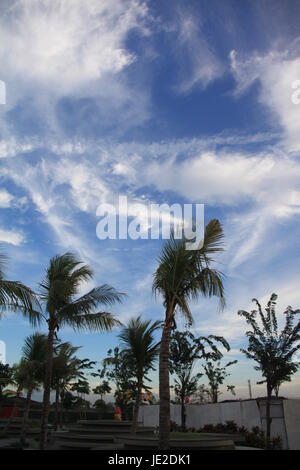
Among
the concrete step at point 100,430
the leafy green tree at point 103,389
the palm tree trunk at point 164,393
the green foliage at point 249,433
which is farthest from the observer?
the leafy green tree at point 103,389

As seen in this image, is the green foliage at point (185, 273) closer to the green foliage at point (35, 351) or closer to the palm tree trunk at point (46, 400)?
the palm tree trunk at point (46, 400)

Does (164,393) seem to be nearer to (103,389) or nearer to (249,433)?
(249,433)

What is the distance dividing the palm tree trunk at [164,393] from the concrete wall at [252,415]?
12491 mm

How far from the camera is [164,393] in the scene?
328 inches

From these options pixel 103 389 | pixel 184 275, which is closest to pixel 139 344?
pixel 184 275

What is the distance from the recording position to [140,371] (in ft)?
50.0

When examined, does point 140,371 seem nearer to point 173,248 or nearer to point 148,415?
point 173,248

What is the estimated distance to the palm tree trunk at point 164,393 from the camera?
26.1 ft

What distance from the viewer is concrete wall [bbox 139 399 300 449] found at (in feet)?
59.8

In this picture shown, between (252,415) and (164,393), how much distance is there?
46.8 feet

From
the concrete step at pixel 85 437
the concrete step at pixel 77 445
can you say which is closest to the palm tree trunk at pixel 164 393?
the concrete step at pixel 77 445

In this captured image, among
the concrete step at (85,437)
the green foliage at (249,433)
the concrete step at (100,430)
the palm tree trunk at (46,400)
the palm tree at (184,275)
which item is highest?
the palm tree at (184,275)
